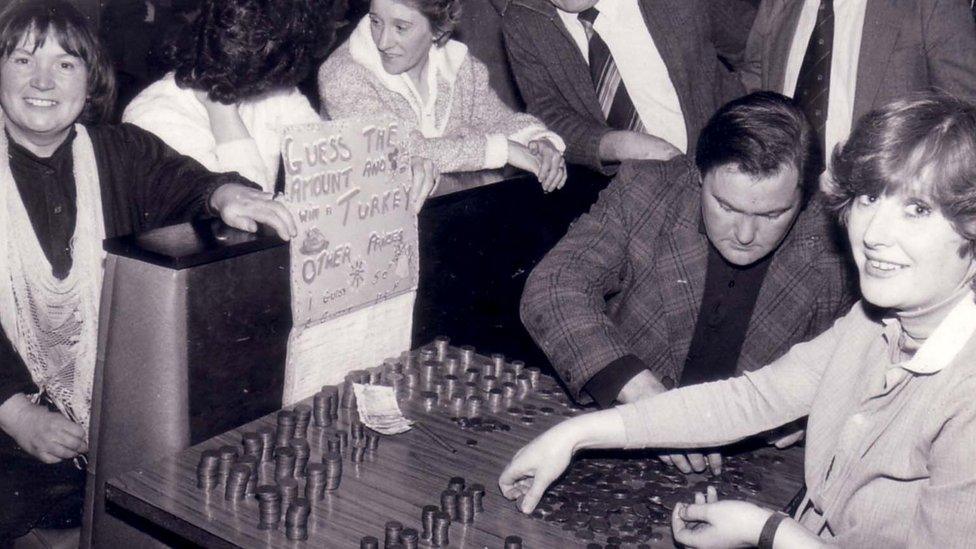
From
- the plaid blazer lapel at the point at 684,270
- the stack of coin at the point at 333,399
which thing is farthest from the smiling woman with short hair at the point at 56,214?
the plaid blazer lapel at the point at 684,270

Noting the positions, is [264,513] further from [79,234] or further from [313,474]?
[79,234]

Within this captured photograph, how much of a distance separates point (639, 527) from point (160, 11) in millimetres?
3815

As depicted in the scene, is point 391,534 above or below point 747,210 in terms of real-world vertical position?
below

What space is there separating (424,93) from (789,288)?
132cm

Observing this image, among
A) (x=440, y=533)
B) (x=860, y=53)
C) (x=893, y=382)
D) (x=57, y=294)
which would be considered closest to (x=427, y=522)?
(x=440, y=533)

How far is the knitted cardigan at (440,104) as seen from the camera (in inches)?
110

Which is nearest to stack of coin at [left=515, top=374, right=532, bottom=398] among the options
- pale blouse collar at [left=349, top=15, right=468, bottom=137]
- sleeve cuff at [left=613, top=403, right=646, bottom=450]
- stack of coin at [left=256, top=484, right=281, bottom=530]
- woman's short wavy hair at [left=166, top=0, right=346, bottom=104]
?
sleeve cuff at [left=613, top=403, right=646, bottom=450]

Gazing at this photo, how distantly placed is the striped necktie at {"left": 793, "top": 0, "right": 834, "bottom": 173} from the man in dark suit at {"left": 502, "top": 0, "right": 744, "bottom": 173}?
29cm

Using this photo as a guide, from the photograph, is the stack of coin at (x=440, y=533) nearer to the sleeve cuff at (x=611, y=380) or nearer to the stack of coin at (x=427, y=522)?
the stack of coin at (x=427, y=522)

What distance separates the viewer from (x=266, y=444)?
1.64 m

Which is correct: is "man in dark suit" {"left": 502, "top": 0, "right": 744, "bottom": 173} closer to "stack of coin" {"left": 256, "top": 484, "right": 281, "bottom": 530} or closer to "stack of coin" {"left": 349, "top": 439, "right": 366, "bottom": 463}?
"stack of coin" {"left": 349, "top": 439, "right": 366, "bottom": 463}

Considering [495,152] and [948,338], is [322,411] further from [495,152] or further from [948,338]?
[495,152]

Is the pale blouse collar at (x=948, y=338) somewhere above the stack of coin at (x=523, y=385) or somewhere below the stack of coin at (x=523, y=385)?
above

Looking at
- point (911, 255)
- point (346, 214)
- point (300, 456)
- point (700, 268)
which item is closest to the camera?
point (911, 255)
